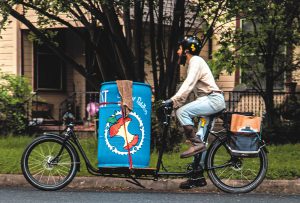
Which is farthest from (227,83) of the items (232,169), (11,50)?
(232,169)

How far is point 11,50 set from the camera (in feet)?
53.3

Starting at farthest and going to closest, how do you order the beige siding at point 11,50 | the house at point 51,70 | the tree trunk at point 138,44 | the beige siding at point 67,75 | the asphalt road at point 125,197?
the beige siding at point 67,75 < the beige siding at point 11,50 < the house at point 51,70 < the tree trunk at point 138,44 < the asphalt road at point 125,197

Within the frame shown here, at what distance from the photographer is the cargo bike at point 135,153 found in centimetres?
668

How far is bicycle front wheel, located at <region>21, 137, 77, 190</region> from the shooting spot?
22.5 ft

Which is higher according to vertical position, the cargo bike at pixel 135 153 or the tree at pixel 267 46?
the tree at pixel 267 46

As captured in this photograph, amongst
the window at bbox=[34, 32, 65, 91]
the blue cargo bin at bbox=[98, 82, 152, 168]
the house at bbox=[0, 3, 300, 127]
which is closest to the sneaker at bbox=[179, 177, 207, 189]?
the blue cargo bin at bbox=[98, 82, 152, 168]

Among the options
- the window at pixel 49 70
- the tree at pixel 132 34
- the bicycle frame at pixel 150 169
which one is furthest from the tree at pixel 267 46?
the window at pixel 49 70

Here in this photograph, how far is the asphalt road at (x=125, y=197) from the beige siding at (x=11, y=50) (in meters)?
9.61

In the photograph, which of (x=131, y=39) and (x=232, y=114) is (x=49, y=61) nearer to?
(x=131, y=39)

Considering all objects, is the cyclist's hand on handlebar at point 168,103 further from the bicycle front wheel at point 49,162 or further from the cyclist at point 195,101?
the bicycle front wheel at point 49,162

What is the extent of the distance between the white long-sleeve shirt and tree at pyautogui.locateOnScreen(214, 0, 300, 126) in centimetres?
462

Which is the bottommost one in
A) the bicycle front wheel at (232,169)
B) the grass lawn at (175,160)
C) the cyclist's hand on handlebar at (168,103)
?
the grass lawn at (175,160)

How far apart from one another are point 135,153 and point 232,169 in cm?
136

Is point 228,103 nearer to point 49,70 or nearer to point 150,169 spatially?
point 49,70
